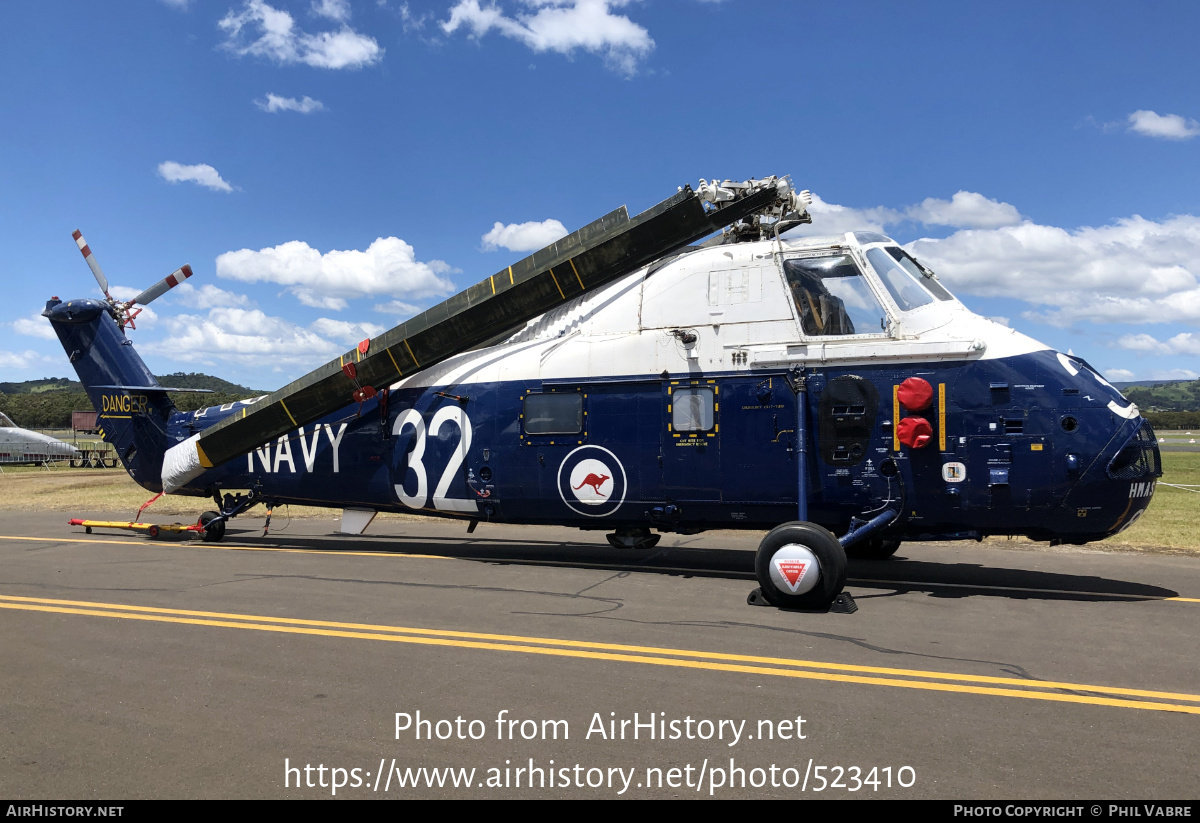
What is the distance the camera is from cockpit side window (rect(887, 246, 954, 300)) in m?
9.95

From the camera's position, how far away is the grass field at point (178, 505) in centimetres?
1356

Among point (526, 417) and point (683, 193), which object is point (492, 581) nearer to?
point (526, 417)

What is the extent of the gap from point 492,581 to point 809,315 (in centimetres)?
554

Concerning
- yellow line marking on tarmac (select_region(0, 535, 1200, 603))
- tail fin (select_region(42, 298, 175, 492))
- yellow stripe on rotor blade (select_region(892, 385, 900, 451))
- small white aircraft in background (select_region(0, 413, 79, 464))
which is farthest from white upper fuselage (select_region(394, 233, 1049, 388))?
small white aircraft in background (select_region(0, 413, 79, 464))

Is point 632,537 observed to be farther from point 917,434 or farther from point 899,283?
point 899,283

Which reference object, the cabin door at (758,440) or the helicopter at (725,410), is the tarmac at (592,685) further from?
the cabin door at (758,440)

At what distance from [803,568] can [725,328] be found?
3.45 m

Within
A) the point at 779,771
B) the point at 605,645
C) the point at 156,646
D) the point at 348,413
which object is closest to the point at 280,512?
the point at 348,413

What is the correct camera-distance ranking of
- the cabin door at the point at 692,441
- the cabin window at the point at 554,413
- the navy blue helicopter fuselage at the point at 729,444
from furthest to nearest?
the cabin window at the point at 554,413, the cabin door at the point at 692,441, the navy blue helicopter fuselage at the point at 729,444

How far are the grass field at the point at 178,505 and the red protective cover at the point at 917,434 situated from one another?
662 cm

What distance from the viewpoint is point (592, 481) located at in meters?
10.8

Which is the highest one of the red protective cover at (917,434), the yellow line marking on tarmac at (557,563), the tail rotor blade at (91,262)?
the tail rotor blade at (91,262)

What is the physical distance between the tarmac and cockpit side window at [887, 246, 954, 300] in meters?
3.87

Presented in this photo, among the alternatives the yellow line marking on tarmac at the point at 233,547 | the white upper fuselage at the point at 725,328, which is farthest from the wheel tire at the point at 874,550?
the yellow line marking on tarmac at the point at 233,547
